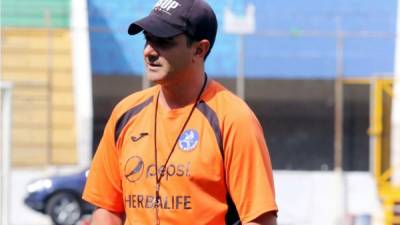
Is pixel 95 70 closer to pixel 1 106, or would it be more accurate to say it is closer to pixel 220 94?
pixel 1 106

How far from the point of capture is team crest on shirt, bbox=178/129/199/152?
3.37 metres

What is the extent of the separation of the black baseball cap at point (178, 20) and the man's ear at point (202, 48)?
2 cm

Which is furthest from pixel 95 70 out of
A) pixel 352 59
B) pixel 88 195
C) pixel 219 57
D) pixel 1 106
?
pixel 88 195

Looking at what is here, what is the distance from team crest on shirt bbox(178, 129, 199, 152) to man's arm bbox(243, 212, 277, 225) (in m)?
0.30

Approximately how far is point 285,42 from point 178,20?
37.0 ft

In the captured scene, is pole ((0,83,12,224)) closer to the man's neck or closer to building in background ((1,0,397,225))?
the man's neck

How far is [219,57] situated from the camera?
47.8 feet

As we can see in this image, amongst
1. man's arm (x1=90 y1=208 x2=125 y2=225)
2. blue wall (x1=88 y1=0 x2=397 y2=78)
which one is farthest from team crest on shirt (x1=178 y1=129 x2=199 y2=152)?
blue wall (x1=88 y1=0 x2=397 y2=78)

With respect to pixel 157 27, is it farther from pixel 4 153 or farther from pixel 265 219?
pixel 4 153

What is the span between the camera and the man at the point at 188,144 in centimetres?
335

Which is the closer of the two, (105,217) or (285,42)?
(105,217)

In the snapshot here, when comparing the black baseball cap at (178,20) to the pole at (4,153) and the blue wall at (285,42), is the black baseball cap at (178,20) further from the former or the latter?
the blue wall at (285,42)

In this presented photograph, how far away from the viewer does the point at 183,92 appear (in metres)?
3.47

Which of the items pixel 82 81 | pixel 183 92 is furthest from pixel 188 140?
pixel 82 81
